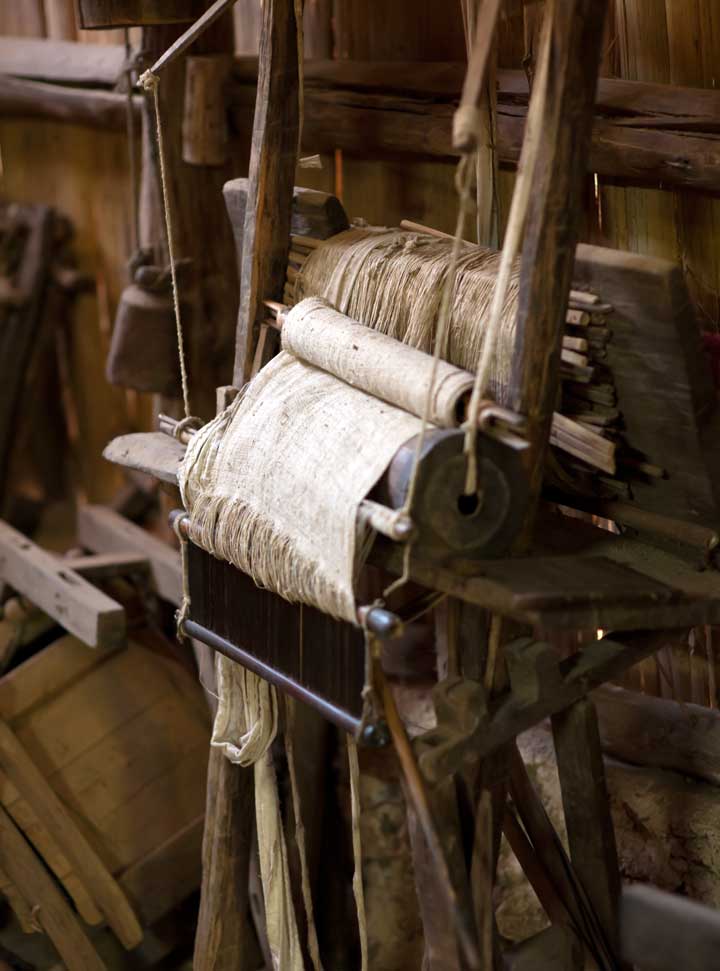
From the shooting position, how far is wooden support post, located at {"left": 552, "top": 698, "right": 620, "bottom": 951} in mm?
2264

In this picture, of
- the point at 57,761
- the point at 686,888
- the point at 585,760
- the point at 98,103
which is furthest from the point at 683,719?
the point at 98,103

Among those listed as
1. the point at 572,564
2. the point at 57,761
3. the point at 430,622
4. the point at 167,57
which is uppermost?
the point at 167,57

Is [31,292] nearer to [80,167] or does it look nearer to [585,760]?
[80,167]

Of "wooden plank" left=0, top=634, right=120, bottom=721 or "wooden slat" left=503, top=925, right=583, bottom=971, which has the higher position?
"wooden slat" left=503, top=925, right=583, bottom=971

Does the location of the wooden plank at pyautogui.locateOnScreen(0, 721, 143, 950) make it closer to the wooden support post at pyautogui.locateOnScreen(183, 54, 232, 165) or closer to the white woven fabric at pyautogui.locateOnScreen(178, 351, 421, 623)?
the white woven fabric at pyautogui.locateOnScreen(178, 351, 421, 623)

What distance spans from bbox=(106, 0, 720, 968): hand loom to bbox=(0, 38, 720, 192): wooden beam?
1.71 feet

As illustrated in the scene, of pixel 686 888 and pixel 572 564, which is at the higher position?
pixel 572 564

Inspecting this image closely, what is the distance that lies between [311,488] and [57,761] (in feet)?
5.83

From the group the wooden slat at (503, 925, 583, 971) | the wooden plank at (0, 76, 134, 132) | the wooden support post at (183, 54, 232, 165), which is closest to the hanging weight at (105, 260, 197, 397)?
the wooden support post at (183, 54, 232, 165)

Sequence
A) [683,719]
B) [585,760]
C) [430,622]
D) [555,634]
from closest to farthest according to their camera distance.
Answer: [585,760], [683,719], [555,634], [430,622]

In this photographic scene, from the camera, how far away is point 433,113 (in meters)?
2.87

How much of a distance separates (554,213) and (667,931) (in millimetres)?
1063

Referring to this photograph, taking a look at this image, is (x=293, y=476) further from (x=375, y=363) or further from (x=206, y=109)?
(x=206, y=109)

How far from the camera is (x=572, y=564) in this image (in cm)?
200
